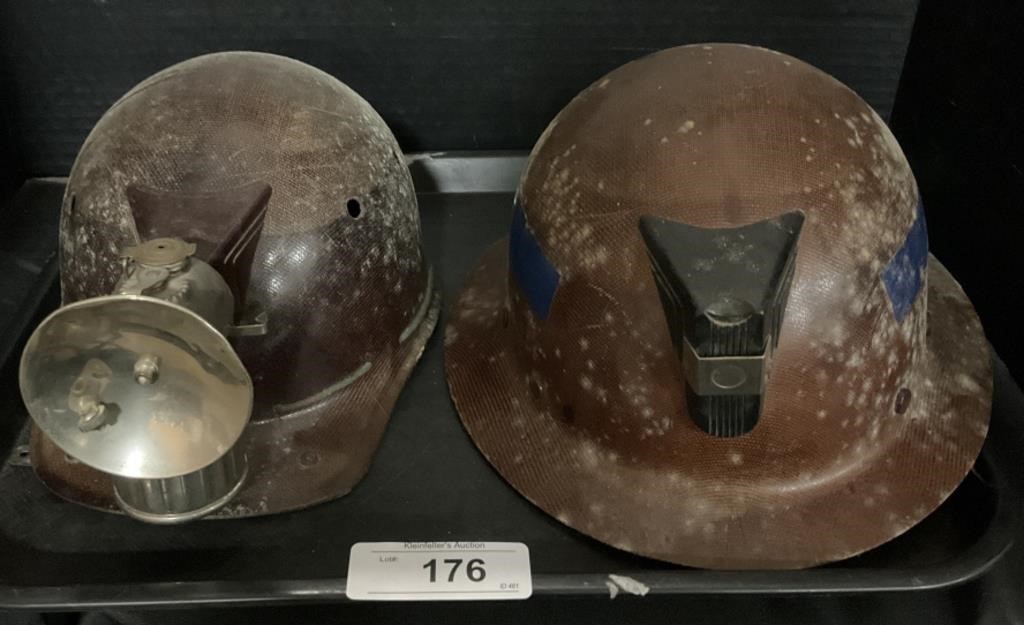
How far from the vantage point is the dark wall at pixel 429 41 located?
123cm

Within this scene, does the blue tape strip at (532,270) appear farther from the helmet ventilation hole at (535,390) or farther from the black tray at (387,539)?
the black tray at (387,539)

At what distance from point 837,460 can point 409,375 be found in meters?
0.42

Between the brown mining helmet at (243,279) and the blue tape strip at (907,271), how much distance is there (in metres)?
0.46

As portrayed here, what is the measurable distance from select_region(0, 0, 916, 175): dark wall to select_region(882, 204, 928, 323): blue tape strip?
1.62 feet

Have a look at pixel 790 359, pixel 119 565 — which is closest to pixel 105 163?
pixel 119 565

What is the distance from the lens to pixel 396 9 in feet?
4.04

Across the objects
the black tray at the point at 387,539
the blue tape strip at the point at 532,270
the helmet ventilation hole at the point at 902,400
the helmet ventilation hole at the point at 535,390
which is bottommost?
the black tray at the point at 387,539

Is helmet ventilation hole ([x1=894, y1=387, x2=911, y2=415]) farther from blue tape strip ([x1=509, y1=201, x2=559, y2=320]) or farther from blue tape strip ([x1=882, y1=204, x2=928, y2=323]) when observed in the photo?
blue tape strip ([x1=509, y1=201, x2=559, y2=320])

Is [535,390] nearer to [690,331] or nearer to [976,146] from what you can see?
[690,331]

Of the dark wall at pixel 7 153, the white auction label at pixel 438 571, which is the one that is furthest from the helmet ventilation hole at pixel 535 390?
the dark wall at pixel 7 153

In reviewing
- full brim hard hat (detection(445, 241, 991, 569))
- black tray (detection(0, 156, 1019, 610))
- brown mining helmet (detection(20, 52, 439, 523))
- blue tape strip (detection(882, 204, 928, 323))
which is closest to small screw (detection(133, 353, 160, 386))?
brown mining helmet (detection(20, 52, 439, 523))

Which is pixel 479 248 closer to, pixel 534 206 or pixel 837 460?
pixel 534 206

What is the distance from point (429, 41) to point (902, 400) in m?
0.74

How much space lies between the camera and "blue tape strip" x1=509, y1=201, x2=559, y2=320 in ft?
2.78
